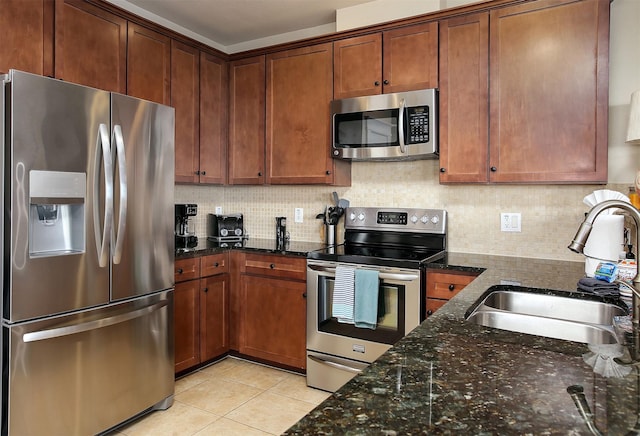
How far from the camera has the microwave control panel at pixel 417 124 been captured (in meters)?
2.73

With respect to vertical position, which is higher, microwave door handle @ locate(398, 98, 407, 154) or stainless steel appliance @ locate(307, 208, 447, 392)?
microwave door handle @ locate(398, 98, 407, 154)

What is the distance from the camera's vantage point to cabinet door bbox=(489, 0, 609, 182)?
2328 mm

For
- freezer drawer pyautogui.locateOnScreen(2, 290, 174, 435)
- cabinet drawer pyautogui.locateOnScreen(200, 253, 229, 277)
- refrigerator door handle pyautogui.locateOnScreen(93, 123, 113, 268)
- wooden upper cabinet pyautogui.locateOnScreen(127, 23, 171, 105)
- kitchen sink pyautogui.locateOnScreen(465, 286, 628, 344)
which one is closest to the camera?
kitchen sink pyautogui.locateOnScreen(465, 286, 628, 344)

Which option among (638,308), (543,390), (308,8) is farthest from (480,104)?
(543,390)

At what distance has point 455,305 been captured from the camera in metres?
1.43

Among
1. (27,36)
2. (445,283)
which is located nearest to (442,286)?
(445,283)

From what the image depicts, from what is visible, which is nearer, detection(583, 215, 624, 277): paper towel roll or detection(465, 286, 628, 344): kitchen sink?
detection(465, 286, 628, 344): kitchen sink

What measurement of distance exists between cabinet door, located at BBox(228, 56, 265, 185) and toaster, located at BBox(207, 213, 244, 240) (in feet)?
1.00

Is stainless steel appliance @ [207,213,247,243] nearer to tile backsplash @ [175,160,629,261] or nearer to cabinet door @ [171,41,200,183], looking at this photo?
tile backsplash @ [175,160,629,261]

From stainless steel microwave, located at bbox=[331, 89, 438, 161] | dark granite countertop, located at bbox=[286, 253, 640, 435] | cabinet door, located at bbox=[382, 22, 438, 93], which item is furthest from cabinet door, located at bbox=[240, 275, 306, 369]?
dark granite countertop, located at bbox=[286, 253, 640, 435]

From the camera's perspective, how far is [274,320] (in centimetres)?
311

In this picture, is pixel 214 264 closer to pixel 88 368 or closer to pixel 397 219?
pixel 88 368

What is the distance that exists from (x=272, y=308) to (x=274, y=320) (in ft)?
0.28

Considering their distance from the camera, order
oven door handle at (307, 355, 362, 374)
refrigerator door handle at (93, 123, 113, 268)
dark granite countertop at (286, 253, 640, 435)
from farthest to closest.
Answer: oven door handle at (307, 355, 362, 374), refrigerator door handle at (93, 123, 113, 268), dark granite countertop at (286, 253, 640, 435)
